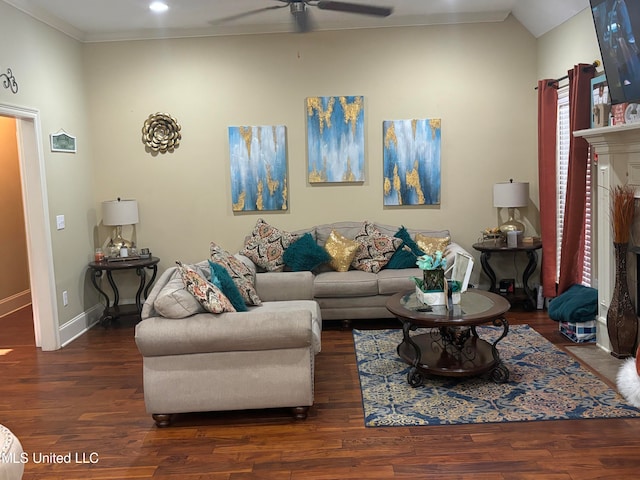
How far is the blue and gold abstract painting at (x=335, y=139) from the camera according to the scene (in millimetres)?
6426

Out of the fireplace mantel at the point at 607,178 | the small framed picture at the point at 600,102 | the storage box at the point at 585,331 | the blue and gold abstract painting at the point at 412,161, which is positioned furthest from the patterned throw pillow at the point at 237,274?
the small framed picture at the point at 600,102

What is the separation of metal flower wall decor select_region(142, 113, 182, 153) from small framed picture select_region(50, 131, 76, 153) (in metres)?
0.76

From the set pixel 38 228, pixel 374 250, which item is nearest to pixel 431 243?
pixel 374 250

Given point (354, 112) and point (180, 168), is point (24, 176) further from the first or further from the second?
point (354, 112)

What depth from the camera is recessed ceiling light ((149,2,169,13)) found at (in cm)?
540

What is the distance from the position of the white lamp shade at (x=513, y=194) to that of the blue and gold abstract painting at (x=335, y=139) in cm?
144

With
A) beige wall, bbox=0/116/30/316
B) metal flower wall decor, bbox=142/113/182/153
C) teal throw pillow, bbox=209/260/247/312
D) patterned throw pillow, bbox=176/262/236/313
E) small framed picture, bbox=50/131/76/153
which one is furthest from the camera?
beige wall, bbox=0/116/30/316

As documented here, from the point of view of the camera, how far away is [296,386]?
3646 mm

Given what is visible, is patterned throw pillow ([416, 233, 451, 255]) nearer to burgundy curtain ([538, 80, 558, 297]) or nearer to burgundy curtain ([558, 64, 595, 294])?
burgundy curtain ([538, 80, 558, 297])

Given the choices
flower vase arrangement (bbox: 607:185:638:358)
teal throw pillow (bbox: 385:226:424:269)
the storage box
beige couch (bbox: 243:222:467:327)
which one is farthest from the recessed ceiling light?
the storage box

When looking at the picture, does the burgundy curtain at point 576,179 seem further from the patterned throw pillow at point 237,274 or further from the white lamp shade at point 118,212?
the white lamp shade at point 118,212

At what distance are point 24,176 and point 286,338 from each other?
3.17m

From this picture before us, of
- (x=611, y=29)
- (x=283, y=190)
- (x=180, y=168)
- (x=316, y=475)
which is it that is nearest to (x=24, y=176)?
(x=180, y=168)

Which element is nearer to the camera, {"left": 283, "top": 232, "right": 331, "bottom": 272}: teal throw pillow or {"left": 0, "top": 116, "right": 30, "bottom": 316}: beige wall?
{"left": 283, "top": 232, "right": 331, "bottom": 272}: teal throw pillow
